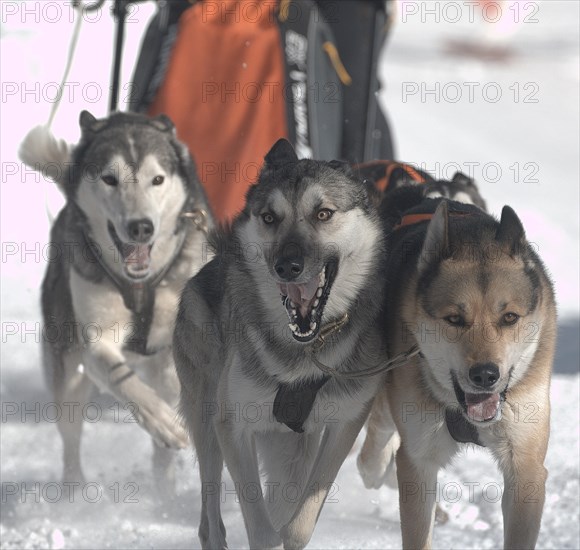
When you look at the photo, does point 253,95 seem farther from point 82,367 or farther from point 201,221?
point 82,367

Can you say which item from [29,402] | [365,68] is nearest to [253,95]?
[365,68]

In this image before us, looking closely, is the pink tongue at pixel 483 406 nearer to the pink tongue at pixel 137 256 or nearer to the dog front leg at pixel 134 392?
the dog front leg at pixel 134 392

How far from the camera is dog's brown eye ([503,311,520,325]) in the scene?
91.8 inches

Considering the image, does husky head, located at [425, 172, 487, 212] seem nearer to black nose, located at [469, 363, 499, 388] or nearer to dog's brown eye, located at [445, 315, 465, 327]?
dog's brown eye, located at [445, 315, 465, 327]

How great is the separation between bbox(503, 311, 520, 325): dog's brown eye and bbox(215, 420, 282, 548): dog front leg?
0.71 meters

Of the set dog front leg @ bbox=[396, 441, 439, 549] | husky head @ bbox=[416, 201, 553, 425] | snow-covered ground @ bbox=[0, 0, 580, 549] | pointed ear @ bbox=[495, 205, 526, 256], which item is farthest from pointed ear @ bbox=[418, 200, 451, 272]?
snow-covered ground @ bbox=[0, 0, 580, 549]

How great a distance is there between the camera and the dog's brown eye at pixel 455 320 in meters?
2.36

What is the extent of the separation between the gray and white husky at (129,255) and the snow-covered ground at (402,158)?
34 centimetres

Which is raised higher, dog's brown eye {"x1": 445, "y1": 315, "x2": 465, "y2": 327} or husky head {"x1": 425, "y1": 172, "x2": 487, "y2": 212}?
husky head {"x1": 425, "y1": 172, "x2": 487, "y2": 212}

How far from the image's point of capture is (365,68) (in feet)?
14.7

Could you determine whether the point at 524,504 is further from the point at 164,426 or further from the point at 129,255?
the point at 129,255

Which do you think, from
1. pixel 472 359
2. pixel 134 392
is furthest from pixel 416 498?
pixel 134 392

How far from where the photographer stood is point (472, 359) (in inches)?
89.9

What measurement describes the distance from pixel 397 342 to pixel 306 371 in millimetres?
237
